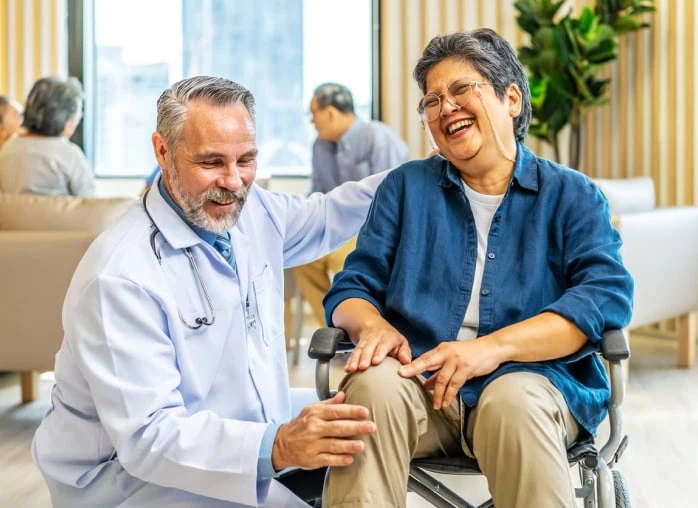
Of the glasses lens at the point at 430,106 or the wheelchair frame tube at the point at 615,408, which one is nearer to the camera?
the wheelchair frame tube at the point at 615,408

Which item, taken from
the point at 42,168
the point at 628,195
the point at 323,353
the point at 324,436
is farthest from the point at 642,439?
the point at 42,168

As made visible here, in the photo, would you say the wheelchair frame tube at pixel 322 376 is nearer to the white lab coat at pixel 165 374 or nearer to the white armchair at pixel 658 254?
the white lab coat at pixel 165 374

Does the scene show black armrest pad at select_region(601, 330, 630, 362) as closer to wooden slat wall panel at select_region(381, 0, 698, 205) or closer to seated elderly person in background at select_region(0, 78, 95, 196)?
seated elderly person in background at select_region(0, 78, 95, 196)

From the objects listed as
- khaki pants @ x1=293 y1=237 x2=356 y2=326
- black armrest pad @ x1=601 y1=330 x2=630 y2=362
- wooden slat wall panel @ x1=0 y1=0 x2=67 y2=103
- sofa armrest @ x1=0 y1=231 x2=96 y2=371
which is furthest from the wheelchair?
wooden slat wall panel @ x1=0 y1=0 x2=67 y2=103

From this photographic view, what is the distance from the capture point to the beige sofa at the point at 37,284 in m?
3.32

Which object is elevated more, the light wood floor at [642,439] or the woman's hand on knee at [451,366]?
the woman's hand on knee at [451,366]

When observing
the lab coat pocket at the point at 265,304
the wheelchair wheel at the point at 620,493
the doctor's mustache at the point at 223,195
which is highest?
the doctor's mustache at the point at 223,195

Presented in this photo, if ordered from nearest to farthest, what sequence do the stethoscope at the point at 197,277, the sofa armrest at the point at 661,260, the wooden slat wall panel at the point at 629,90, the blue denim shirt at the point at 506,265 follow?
1. the stethoscope at the point at 197,277
2. the blue denim shirt at the point at 506,265
3. the sofa armrest at the point at 661,260
4. the wooden slat wall panel at the point at 629,90

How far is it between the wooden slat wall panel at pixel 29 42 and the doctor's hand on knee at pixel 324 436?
17.9 feet

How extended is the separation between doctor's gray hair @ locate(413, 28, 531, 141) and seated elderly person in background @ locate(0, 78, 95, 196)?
2896mm

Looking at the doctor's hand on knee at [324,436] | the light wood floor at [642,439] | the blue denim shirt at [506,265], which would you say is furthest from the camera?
the light wood floor at [642,439]

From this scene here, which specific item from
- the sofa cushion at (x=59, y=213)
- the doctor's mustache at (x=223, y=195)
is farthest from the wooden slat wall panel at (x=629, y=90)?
the doctor's mustache at (x=223, y=195)

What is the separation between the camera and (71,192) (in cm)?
455

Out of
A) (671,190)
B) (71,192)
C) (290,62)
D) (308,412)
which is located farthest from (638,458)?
(290,62)
